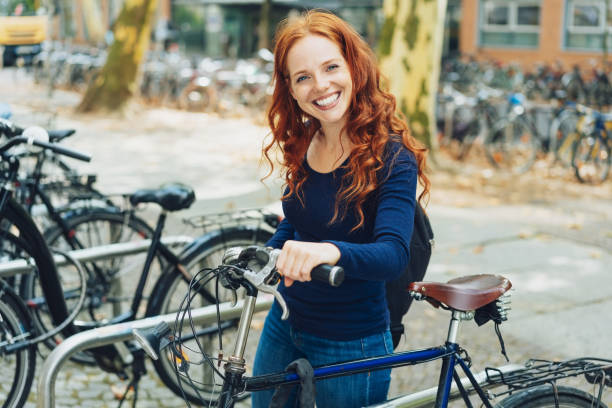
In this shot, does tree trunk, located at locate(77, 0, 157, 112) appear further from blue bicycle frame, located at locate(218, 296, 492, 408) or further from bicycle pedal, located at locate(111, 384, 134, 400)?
blue bicycle frame, located at locate(218, 296, 492, 408)

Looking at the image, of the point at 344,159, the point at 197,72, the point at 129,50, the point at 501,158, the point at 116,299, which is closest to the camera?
the point at 344,159

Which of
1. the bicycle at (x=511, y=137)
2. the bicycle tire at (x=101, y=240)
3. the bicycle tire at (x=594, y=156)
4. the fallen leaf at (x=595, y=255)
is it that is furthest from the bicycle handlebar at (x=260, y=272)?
the bicycle at (x=511, y=137)

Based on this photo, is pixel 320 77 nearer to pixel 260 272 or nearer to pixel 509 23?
pixel 260 272

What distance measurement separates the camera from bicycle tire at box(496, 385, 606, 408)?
2451 mm

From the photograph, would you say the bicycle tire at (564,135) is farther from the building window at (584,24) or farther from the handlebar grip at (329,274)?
the building window at (584,24)

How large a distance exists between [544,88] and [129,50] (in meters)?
8.61

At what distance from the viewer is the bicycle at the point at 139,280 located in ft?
11.2

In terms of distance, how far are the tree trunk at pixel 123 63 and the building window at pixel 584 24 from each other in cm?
1411

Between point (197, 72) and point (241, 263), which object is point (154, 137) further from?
point (241, 263)

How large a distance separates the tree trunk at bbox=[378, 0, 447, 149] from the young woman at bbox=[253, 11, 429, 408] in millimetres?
7659

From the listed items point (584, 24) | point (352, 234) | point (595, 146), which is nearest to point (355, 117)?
point (352, 234)

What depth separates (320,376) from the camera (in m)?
2.20

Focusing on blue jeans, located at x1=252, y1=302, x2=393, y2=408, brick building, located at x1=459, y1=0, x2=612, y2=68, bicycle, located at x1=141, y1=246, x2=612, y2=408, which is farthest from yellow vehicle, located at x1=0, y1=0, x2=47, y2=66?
bicycle, located at x1=141, y1=246, x2=612, y2=408

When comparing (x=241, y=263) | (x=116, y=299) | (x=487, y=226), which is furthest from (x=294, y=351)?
(x=487, y=226)
